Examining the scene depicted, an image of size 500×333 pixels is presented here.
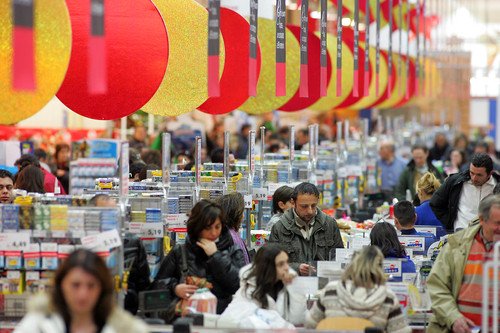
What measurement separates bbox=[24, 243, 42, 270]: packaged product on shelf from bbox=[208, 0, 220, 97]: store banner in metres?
1.42

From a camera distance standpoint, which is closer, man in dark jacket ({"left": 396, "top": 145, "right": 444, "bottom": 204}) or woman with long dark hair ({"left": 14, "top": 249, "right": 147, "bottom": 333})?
woman with long dark hair ({"left": 14, "top": 249, "right": 147, "bottom": 333})

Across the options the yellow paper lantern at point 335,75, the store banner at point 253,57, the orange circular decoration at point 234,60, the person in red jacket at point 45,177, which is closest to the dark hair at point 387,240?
the store banner at point 253,57

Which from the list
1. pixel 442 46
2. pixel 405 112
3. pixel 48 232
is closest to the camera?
pixel 48 232

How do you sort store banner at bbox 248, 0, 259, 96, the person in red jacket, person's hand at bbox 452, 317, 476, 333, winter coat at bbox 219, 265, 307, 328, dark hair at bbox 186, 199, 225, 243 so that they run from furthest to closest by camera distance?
1. the person in red jacket
2. store banner at bbox 248, 0, 259, 96
3. dark hair at bbox 186, 199, 225, 243
4. person's hand at bbox 452, 317, 476, 333
5. winter coat at bbox 219, 265, 307, 328

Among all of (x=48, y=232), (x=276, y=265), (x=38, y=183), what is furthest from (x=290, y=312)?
(x=38, y=183)

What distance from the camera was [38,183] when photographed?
11.0 metres

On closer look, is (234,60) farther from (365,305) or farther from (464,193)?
(365,305)

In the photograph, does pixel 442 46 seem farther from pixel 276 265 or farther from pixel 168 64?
pixel 276 265

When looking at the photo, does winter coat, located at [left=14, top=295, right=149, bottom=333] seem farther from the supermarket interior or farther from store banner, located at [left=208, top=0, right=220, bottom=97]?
store banner, located at [left=208, top=0, right=220, bottom=97]

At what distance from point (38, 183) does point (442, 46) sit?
2229cm

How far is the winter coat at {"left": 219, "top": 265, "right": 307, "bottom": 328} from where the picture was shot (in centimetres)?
705

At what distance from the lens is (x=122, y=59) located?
27.4 feet

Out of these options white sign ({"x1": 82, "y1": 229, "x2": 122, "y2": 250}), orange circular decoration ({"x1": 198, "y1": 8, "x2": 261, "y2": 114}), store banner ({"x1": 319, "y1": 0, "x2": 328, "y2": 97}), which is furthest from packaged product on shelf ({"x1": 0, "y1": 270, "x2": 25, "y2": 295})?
store banner ({"x1": 319, "y1": 0, "x2": 328, "y2": 97})

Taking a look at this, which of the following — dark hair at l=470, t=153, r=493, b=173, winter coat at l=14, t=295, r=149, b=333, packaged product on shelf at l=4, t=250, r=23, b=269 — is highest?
dark hair at l=470, t=153, r=493, b=173
